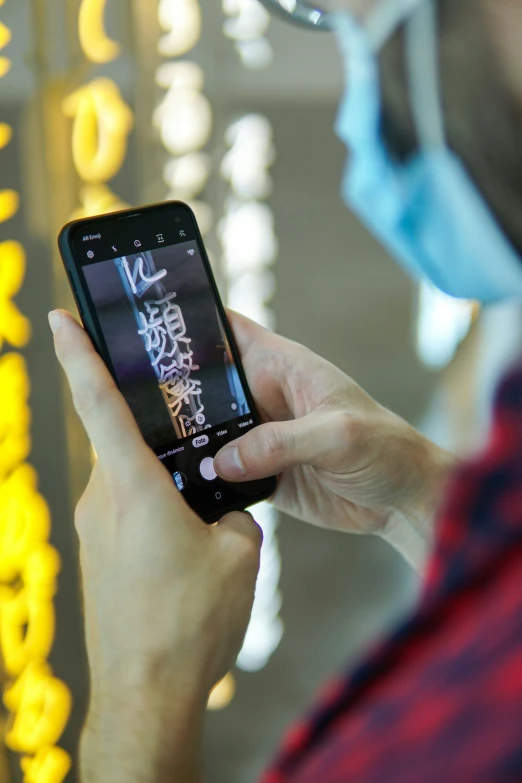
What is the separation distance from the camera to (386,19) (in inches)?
24.1

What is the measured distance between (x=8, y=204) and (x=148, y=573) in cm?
62

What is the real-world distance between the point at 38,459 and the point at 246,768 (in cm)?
91

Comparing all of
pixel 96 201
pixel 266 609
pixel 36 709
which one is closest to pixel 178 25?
pixel 96 201

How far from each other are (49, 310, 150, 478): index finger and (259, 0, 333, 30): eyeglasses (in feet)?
1.34

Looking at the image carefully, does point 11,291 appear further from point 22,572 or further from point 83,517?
point 83,517

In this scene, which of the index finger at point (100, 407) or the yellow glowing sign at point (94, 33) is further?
the yellow glowing sign at point (94, 33)

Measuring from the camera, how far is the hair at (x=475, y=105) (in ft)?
1.43

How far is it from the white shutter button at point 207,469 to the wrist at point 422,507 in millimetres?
158

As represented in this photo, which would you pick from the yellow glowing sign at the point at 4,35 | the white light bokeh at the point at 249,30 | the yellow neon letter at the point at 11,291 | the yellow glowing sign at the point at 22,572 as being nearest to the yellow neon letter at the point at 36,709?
the yellow glowing sign at the point at 22,572

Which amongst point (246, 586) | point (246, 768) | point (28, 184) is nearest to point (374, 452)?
point (246, 586)

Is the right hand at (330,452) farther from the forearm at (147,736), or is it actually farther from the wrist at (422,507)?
the forearm at (147,736)

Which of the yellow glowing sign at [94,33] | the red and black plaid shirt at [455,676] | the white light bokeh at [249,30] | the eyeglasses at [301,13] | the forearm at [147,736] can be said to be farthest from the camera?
the white light bokeh at [249,30]

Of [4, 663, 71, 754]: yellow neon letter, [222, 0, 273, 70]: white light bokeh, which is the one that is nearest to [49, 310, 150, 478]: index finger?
[4, 663, 71, 754]: yellow neon letter

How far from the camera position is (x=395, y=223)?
894 millimetres
